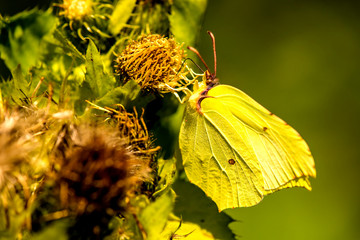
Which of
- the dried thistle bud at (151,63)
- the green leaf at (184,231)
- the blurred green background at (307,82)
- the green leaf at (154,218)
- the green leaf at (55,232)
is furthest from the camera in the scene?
the blurred green background at (307,82)

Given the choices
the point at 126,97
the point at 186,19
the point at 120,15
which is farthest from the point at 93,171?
the point at 186,19

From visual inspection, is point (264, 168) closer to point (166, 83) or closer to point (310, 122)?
point (166, 83)

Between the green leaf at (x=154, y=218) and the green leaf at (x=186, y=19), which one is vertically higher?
the green leaf at (x=186, y=19)

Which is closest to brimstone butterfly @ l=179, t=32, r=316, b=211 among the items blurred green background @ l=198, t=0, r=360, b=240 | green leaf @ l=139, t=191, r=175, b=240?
green leaf @ l=139, t=191, r=175, b=240

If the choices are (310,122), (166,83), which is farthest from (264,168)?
(310,122)

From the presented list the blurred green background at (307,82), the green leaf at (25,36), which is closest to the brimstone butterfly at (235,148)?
the green leaf at (25,36)

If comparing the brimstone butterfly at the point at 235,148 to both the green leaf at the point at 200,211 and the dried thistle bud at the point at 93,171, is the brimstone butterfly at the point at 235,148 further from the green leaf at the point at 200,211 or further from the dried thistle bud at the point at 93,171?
the dried thistle bud at the point at 93,171
